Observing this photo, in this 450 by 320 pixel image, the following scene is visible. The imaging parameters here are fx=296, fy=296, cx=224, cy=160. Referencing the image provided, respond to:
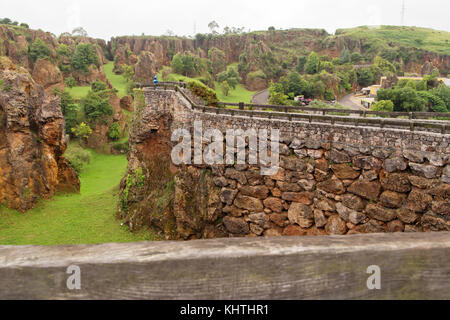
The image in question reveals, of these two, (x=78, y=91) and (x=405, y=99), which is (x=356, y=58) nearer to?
(x=405, y=99)

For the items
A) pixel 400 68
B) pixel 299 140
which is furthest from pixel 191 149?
pixel 400 68

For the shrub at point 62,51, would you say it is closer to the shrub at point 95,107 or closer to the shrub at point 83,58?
the shrub at point 83,58

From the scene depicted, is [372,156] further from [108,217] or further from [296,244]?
[108,217]

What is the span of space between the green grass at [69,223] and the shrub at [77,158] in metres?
8.42

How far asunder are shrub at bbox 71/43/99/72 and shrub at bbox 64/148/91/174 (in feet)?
114

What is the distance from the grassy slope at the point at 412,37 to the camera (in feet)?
324

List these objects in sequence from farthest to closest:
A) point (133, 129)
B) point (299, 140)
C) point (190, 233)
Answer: point (133, 129), point (190, 233), point (299, 140)

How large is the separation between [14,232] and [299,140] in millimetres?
16859

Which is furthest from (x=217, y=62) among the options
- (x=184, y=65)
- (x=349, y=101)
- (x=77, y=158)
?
(x=77, y=158)

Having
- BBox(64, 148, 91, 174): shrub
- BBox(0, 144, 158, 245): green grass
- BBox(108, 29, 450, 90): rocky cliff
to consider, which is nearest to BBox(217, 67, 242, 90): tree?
BBox(108, 29, 450, 90): rocky cliff

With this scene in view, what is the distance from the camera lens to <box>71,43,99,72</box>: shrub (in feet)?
204

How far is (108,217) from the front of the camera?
19125mm

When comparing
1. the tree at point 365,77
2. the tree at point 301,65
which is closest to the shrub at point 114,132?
the tree at point 365,77

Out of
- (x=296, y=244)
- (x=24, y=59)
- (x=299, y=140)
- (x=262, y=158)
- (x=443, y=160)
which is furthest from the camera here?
(x=24, y=59)
